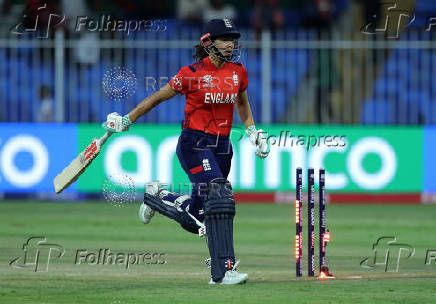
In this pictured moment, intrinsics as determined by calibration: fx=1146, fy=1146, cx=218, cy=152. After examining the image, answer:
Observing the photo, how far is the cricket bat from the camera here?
10.3 m

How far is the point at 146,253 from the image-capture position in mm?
12555

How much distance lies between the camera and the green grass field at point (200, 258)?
9109 mm

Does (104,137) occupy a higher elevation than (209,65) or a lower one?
lower

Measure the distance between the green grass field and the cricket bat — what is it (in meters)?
0.86

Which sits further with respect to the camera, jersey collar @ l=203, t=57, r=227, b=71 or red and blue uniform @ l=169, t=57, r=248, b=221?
jersey collar @ l=203, t=57, r=227, b=71

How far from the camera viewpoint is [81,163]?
1039 cm

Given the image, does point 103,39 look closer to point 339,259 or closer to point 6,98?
point 6,98

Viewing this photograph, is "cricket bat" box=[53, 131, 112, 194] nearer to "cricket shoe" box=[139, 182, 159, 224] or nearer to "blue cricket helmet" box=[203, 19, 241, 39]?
"cricket shoe" box=[139, 182, 159, 224]

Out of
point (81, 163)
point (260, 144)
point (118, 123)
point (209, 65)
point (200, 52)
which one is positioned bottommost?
point (81, 163)

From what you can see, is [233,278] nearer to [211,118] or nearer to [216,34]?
[211,118]

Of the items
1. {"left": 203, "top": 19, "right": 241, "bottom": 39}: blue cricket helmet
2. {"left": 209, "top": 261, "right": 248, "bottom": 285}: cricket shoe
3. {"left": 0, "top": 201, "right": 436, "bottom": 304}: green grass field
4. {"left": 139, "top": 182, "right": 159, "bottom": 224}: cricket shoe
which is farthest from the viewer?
{"left": 139, "top": 182, "right": 159, "bottom": 224}: cricket shoe

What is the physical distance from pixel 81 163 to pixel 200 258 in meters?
2.40

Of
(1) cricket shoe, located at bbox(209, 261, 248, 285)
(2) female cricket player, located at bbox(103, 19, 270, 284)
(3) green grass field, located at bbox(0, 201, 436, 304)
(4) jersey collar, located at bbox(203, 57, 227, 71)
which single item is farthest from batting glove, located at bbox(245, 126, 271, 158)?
(1) cricket shoe, located at bbox(209, 261, 248, 285)

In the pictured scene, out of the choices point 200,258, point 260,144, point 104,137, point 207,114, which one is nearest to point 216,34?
point 207,114
